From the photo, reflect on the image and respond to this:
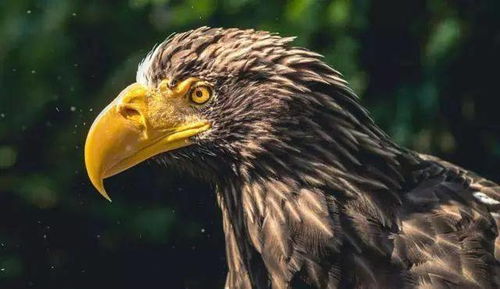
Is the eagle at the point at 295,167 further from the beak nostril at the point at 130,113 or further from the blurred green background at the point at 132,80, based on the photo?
the blurred green background at the point at 132,80

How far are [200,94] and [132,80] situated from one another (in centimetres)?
181

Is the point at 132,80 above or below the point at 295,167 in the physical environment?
below

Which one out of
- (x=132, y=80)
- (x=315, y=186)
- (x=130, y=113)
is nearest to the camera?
(x=315, y=186)

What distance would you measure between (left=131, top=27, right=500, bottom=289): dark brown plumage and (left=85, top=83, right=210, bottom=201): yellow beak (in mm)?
61

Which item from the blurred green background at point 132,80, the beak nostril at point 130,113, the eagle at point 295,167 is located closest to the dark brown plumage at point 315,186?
the eagle at point 295,167

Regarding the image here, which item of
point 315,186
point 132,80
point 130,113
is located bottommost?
point 132,80

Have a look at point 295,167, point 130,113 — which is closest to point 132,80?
point 130,113

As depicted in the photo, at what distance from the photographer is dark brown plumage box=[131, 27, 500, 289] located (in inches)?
171

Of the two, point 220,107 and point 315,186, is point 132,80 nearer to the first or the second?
point 220,107

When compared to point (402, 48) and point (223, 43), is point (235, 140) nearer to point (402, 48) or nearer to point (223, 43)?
point (223, 43)

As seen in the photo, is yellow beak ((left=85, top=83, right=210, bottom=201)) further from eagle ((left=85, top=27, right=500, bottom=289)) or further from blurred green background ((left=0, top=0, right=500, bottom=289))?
blurred green background ((left=0, top=0, right=500, bottom=289))

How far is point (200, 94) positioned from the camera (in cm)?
451

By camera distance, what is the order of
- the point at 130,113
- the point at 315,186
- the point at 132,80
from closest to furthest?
the point at 315,186 < the point at 130,113 < the point at 132,80

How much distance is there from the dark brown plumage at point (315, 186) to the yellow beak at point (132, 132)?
6 centimetres
